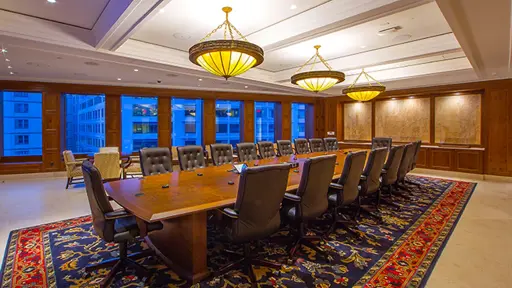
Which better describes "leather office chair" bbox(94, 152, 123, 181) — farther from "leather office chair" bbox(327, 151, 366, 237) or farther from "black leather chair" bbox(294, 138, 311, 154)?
"leather office chair" bbox(327, 151, 366, 237)

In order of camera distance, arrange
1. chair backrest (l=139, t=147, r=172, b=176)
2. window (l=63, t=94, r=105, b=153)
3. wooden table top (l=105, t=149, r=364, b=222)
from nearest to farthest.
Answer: wooden table top (l=105, t=149, r=364, b=222), chair backrest (l=139, t=147, r=172, b=176), window (l=63, t=94, r=105, b=153)

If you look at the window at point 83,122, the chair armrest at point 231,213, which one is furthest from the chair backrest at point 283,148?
the window at point 83,122

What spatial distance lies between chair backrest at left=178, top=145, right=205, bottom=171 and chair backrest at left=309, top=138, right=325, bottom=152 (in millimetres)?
3462

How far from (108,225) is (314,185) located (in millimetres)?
1866

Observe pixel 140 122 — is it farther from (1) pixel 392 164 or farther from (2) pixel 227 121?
(1) pixel 392 164

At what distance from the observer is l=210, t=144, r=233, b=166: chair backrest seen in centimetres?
505

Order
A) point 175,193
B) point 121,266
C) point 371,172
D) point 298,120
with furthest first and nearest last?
point 298,120, point 371,172, point 175,193, point 121,266

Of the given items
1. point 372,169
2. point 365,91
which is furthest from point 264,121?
point 372,169

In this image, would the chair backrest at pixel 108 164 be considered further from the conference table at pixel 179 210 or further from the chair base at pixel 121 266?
the chair base at pixel 121 266

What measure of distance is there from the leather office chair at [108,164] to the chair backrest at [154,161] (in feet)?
7.64

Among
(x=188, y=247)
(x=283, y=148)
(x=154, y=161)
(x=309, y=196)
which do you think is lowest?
(x=188, y=247)

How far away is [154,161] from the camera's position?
411cm

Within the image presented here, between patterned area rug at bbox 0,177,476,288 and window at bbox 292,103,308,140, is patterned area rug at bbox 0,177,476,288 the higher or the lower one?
the lower one

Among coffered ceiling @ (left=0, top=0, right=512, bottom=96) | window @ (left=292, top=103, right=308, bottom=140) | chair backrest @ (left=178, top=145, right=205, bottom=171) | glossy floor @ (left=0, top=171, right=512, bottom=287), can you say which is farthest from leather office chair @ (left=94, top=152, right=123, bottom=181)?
window @ (left=292, top=103, right=308, bottom=140)
